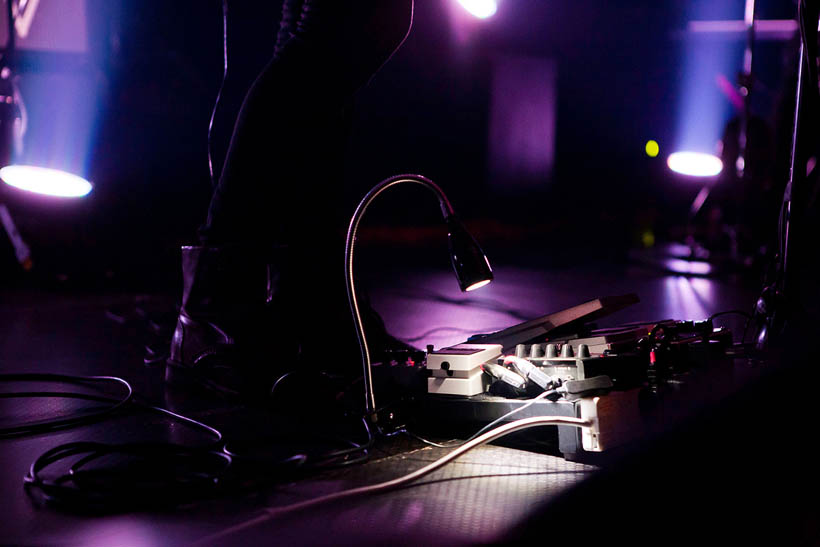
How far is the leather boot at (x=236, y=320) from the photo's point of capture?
123 cm

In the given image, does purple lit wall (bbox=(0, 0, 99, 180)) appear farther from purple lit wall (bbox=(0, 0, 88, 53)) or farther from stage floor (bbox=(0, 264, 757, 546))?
stage floor (bbox=(0, 264, 757, 546))

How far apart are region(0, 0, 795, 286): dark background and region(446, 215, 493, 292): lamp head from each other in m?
2.35

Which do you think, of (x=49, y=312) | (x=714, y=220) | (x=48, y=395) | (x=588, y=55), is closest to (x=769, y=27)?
(x=588, y=55)

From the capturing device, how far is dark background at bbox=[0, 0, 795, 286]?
3.52 metres

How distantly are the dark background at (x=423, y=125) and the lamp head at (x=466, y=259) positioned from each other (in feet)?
7.71

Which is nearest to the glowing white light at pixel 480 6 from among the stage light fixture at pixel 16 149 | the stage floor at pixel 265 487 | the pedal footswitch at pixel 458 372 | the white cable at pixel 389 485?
the stage floor at pixel 265 487

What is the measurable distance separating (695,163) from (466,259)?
388 cm

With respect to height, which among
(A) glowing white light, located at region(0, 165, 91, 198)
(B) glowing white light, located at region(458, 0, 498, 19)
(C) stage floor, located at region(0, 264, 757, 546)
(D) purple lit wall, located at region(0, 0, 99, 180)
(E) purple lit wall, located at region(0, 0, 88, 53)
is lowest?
(C) stage floor, located at region(0, 264, 757, 546)

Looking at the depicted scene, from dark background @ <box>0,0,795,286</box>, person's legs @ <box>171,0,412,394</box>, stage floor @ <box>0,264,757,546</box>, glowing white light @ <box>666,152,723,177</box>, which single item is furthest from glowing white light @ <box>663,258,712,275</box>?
person's legs @ <box>171,0,412,394</box>

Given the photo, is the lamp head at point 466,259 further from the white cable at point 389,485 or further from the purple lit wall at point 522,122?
the purple lit wall at point 522,122

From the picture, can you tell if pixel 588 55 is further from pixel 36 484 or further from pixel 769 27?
pixel 36 484

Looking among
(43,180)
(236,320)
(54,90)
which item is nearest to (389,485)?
(236,320)

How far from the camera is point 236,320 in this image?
1235mm

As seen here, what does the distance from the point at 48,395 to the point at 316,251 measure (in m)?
0.52
